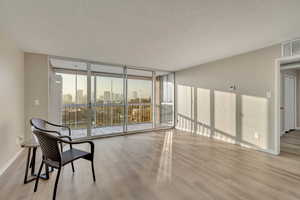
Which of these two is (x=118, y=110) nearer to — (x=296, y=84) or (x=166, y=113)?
(x=166, y=113)

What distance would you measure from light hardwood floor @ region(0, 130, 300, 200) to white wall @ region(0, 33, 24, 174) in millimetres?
353

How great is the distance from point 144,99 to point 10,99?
151 inches

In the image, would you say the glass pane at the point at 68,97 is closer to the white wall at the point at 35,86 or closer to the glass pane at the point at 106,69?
the white wall at the point at 35,86

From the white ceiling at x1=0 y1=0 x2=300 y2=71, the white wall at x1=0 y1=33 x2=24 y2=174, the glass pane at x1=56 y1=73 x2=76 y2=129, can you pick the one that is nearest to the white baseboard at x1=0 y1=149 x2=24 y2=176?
the white wall at x1=0 y1=33 x2=24 y2=174

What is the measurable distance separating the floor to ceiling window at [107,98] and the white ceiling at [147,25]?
94cm

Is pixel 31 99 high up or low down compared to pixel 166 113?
up

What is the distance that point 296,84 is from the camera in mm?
5426

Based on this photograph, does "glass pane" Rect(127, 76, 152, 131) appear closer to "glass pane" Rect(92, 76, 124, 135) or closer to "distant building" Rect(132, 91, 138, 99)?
"distant building" Rect(132, 91, 138, 99)

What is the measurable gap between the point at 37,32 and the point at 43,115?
6.82 feet

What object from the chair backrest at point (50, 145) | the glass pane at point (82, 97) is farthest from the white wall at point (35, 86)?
the chair backrest at point (50, 145)

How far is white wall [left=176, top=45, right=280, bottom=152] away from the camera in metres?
3.32

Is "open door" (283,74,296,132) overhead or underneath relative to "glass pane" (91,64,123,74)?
underneath

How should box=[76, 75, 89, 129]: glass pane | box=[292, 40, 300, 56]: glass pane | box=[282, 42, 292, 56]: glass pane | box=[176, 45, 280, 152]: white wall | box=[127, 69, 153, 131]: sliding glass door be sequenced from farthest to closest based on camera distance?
box=[127, 69, 153, 131]: sliding glass door < box=[76, 75, 89, 129]: glass pane < box=[176, 45, 280, 152]: white wall < box=[282, 42, 292, 56]: glass pane < box=[292, 40, 300, 56]: glass pane

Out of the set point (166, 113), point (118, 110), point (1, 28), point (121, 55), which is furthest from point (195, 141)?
point (1, 28)
